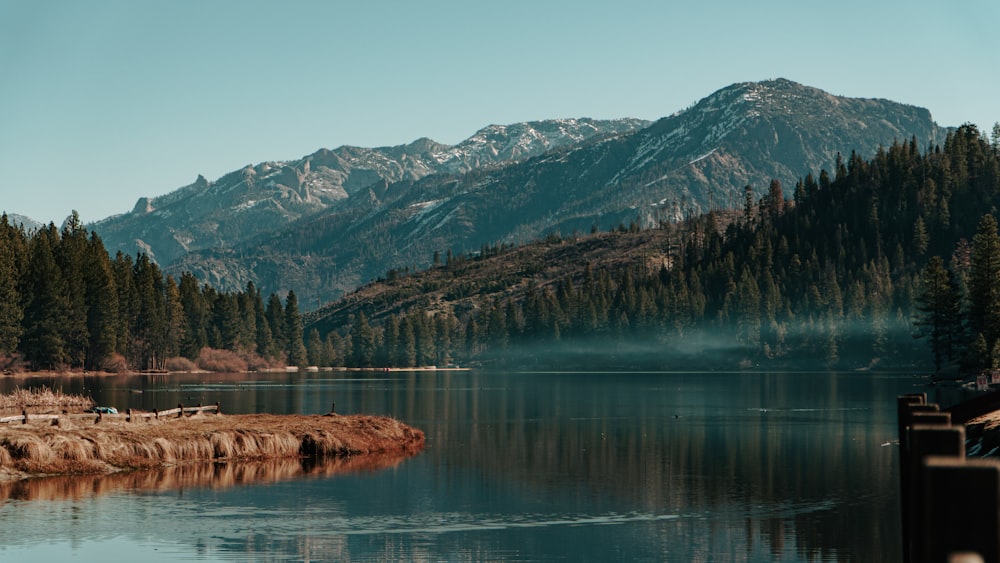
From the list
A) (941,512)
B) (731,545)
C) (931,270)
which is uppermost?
(931,270)

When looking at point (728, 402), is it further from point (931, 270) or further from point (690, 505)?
point (690, 505)

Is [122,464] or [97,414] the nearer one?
[122,464]

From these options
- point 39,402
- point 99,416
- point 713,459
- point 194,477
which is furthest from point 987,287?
point 194,477

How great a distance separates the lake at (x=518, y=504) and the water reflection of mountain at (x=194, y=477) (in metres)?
0.19

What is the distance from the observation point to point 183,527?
49.0 meters

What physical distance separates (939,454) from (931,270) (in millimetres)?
185221

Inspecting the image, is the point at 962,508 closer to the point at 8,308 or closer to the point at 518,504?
the point at 518,504

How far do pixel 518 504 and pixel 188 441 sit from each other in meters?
23.3

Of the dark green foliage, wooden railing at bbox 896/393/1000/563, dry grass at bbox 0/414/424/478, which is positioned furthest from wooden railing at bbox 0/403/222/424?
the dark green foliage

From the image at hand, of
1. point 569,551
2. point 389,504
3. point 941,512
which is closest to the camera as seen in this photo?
point 941,512

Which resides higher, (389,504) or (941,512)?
(941,512)

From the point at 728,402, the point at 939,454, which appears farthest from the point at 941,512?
the point at 728,402

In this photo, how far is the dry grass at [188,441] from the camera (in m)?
62.8

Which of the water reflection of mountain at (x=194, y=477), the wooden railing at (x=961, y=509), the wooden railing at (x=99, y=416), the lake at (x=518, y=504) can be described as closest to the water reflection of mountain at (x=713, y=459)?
the lake at (x=518, y=504)
